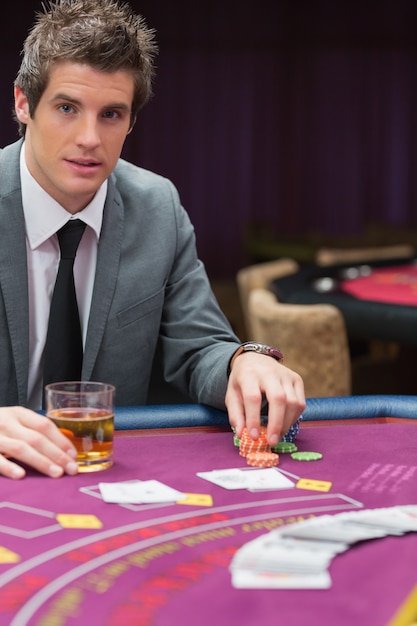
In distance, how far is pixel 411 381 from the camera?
4281mm

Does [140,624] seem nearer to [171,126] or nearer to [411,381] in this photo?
[411,381]

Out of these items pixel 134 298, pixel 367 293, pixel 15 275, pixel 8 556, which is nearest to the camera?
pixel 8 556

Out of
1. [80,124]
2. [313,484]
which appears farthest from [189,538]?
[80,124]

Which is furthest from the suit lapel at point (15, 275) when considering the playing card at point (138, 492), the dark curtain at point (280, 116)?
the dark curtain at point (280, 116)

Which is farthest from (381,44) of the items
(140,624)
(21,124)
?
(140,624)

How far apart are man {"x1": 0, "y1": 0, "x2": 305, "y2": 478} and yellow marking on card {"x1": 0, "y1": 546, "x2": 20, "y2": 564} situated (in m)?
0.61

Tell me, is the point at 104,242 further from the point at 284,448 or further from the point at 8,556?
the point at 8,556

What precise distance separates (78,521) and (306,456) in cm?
47

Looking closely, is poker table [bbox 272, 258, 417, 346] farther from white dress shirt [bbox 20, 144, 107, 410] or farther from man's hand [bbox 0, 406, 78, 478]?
man's hand [bbox 0, 406, 78, 478]

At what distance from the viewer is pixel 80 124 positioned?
204 cm

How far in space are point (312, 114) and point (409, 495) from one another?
8.96 metres

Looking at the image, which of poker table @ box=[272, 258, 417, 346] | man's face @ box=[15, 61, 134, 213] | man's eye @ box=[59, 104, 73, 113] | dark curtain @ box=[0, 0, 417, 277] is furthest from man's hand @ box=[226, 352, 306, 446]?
dark curtain @ box=[0, 0, 417, 277]

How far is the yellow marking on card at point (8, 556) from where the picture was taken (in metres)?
1.19

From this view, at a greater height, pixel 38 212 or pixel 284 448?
pixel 38 212
